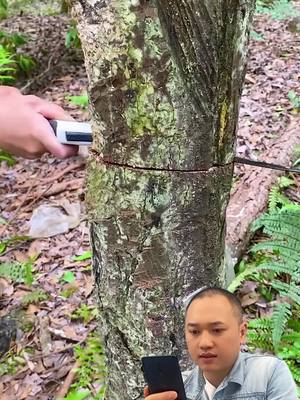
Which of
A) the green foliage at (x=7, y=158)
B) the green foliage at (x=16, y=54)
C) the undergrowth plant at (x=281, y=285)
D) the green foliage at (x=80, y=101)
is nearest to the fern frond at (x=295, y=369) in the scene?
the undergrowth plant at (x=281, y=285)

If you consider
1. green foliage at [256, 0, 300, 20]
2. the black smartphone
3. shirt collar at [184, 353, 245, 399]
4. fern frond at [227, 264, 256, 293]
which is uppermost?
green foliage at [256, 0, 300, 20]

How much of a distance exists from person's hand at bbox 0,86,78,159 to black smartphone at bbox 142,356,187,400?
2.26ft

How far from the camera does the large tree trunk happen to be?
5.72 ft

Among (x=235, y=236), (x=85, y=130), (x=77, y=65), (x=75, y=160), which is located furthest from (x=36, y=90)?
(x=85, y=130)

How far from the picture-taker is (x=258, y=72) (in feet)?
19.9

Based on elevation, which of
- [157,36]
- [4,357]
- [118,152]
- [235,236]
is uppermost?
[157,36]

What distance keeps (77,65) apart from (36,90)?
0.73m

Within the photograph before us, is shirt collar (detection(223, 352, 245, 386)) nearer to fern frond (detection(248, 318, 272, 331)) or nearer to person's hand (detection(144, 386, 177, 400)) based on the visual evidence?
person's hand (detection(144, 386, 177, 400))

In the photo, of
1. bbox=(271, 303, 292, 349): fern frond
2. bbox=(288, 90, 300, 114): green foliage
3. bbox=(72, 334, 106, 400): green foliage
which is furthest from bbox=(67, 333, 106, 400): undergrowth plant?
bbox=(288, 90, 300, 114): green foliage

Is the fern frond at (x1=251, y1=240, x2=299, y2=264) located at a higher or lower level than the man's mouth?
lower

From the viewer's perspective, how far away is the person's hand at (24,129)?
1685 millimetres

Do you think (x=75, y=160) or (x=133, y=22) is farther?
(x=75, y=160)

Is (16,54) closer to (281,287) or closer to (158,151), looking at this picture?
(281,287)

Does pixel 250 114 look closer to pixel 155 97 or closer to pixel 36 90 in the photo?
pixel 36 90
